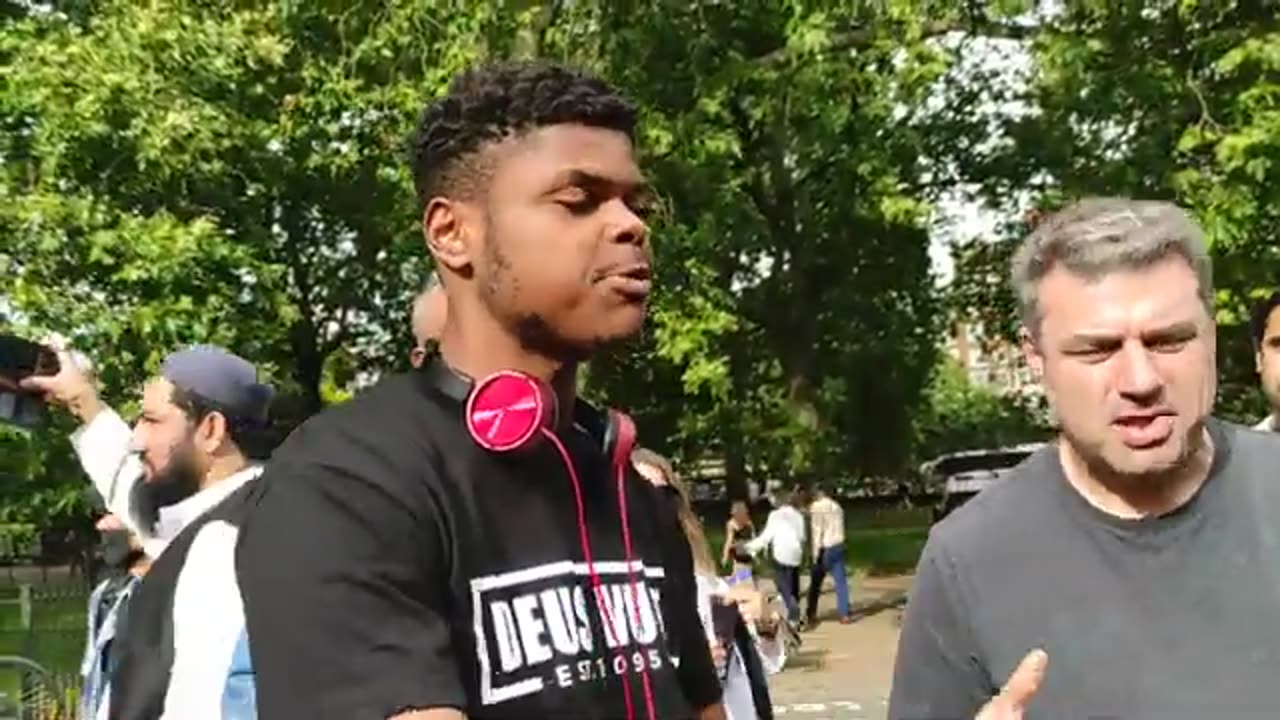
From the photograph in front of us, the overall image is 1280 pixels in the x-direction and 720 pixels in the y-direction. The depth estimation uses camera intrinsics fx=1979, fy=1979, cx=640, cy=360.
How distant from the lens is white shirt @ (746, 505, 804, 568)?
2050 cm

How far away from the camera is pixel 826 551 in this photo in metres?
22.1

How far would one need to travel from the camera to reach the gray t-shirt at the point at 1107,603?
2.65 metres

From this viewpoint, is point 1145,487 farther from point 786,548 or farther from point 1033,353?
point 786,548

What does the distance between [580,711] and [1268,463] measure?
48.2 inches

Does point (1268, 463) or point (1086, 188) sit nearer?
point (1268, 463)

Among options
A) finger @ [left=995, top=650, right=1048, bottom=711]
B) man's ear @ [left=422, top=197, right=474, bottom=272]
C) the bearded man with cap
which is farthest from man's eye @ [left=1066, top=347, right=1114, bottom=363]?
the bearded man with cap

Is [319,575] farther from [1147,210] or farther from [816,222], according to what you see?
[816,222]

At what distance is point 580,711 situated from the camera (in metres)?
2.04

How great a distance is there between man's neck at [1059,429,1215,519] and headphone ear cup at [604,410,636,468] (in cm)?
76

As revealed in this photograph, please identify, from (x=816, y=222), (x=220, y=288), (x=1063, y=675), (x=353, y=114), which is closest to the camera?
(x=1063, y=675)

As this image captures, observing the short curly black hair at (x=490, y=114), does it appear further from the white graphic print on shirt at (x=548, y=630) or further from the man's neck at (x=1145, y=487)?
the man's neck at (x=1145, y=487)

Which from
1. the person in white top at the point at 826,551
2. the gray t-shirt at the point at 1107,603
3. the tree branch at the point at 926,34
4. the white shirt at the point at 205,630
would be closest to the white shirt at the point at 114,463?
the white shirt at the point at 205,630

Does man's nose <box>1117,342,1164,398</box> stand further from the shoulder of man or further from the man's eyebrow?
the shoulder of man


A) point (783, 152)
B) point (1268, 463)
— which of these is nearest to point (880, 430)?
point (783, 152)
